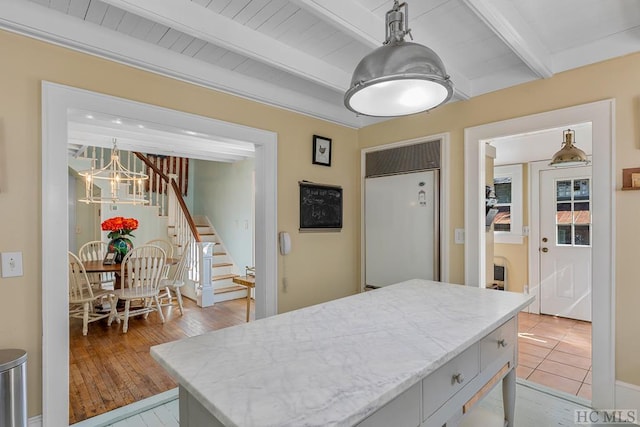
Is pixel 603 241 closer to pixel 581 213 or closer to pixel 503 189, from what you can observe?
pixel 581 213

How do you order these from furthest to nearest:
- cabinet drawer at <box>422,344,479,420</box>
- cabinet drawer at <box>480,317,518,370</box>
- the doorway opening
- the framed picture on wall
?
the doorway opening, the framed picture on wall, cabinet drawer at <box>480,317,518,370</box>, cabinet drawer at <box>422,344,479,420</box>

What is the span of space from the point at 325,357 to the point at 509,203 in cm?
446

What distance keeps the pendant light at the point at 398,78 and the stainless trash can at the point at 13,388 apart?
6.29 ft

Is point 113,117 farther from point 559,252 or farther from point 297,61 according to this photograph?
point 559,252

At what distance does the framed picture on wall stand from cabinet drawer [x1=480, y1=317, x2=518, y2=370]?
204cm

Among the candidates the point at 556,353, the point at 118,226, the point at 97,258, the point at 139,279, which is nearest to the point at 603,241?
the point at 556,353

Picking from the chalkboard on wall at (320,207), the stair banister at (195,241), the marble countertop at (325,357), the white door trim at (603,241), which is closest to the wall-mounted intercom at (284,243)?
the chalkboard on wall at (320,207)

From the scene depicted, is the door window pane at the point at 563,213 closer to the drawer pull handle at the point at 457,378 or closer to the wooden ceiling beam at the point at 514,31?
the wooden ceiling beam at the point at 514,31

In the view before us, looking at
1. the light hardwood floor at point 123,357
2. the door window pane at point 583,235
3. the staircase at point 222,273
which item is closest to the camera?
the light hardwood floor at point 123,357

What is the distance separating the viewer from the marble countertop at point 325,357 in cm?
76

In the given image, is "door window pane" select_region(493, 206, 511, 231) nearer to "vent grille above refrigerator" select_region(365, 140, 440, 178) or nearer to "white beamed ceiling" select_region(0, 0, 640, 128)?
"vent grille above refrigerator" select_region(365, 140, 440, 178)

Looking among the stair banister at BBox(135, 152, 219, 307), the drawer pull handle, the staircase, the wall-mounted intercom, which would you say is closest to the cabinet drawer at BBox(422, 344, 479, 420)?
the drawer pull handle

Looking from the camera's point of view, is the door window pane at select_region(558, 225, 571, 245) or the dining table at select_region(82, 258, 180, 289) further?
the door window pane at select_region(558, 225, 571, 245)

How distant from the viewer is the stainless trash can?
59.5 inches
